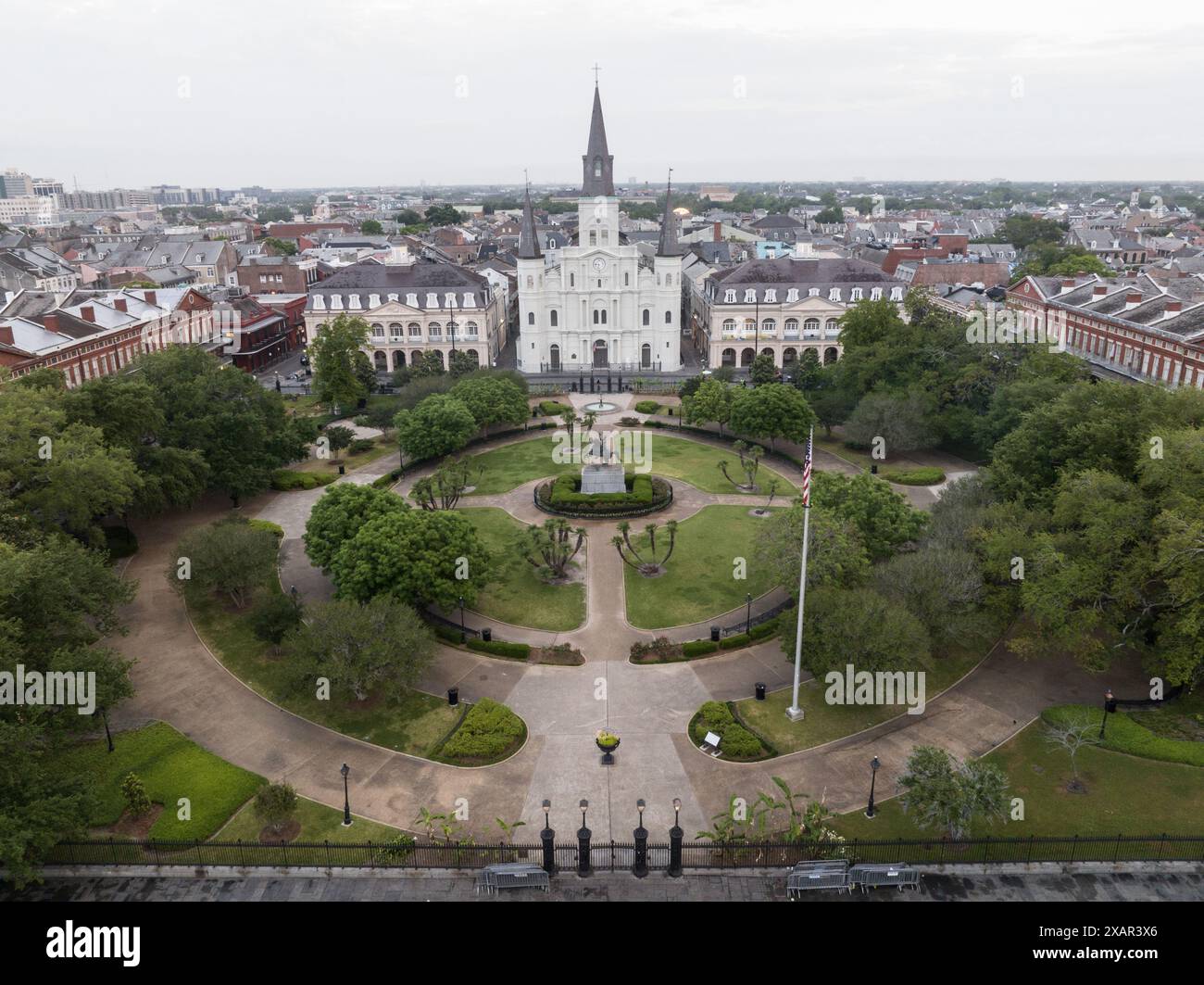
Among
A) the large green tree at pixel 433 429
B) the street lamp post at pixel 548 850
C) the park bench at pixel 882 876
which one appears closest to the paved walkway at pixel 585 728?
the street lamp post at pixel 548 850

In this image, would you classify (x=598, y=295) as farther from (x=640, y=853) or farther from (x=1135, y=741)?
(x=640, y=853)

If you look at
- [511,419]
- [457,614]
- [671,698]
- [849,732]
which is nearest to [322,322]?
[511,419]

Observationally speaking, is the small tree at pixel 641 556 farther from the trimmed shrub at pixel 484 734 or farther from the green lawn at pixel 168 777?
the green lawn at pixel 168 777

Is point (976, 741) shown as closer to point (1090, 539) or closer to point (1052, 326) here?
point (1090, 539)

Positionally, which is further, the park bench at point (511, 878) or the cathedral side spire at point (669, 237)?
the cathedral side spire at point (669, 237)

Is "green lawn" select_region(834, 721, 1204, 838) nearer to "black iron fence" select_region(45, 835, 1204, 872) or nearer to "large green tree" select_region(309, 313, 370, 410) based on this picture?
"black iron fence" select_region(45, 835, 1204, 872)
